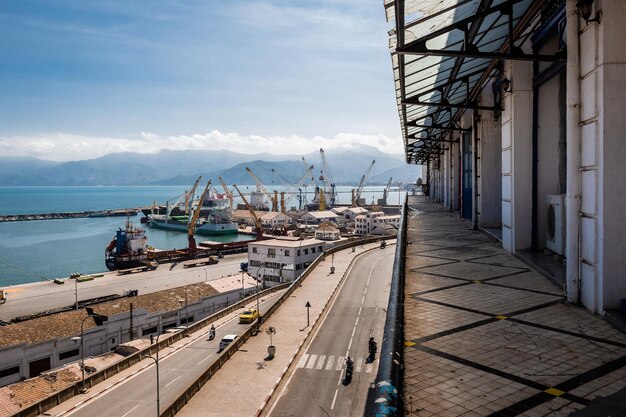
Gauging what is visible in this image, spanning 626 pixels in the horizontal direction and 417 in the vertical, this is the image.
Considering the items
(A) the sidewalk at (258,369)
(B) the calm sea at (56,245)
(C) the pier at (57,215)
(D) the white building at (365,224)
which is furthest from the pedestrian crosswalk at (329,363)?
(C) the pier at (57,215)

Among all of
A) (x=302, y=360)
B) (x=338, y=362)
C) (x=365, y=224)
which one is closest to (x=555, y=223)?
(x=338, y=362)

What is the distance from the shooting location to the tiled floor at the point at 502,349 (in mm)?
3059

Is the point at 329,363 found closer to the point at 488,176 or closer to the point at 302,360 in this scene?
the point at 302,360

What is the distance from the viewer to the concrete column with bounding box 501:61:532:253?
9.30 meters

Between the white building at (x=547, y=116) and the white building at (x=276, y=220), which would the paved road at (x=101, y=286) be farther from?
the white building at (x=276, y=220)

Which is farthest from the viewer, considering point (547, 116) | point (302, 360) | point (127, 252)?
point (127, 252)

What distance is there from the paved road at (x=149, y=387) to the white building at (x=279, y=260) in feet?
65.2

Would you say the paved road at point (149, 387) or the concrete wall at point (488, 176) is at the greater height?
the concrete wall at point (488, 176)

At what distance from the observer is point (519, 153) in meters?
9.41

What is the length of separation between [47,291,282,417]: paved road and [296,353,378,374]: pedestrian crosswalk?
14.4 feet

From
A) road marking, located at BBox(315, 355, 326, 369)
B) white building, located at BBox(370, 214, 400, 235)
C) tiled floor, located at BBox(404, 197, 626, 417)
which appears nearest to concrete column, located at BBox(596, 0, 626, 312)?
A: tiled floor, located at BBox(404, 197, 626, 417)

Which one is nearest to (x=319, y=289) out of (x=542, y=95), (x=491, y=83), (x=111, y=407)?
(x=111, y=407)

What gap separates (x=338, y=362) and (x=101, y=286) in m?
39.5

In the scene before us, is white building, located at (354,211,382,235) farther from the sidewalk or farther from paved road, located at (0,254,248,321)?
the sidewalk
